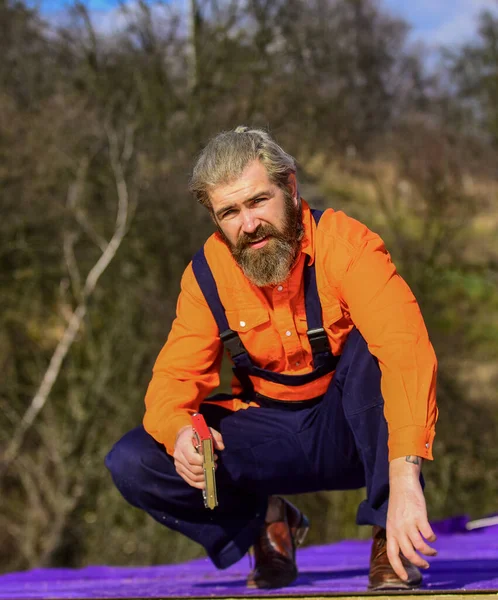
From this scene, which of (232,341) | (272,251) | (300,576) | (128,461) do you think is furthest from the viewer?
(300,576)

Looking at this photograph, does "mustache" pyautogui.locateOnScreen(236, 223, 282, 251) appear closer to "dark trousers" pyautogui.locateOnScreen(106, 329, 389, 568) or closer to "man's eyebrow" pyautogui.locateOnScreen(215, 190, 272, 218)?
"man's eyebrow" pyautogui.locateOnScreen(215, 190, 272, 218)

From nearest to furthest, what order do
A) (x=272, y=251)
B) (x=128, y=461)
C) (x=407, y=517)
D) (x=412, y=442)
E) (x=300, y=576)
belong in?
(x=407, y=517), (x=412, y=442), (x=272, y=251), (x=128, y=461), (x=300, y=576)

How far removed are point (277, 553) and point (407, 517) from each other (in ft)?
3.51

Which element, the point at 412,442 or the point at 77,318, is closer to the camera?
the point at 412,442

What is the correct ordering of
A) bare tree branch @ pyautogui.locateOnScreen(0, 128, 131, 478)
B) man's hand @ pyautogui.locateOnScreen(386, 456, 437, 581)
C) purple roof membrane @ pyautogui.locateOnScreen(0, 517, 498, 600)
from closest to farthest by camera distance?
man's hand @ pyautogui.locateOnScreen(386, 456, 437, 581), purple roof membrane @ pyautogui.locateOnScreen(0, 517, 498, 600), bare tree branch @ pyautogui.locateOnScreen(0, 128, 131, 478)

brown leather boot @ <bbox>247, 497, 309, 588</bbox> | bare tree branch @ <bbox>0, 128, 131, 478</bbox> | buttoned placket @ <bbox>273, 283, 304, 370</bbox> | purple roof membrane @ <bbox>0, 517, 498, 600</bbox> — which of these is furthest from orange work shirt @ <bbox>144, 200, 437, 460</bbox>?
bare tree branch @ <bbox>0, 128, 131, 478</bbox>

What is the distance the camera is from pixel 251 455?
3.15m

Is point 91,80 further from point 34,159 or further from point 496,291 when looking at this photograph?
point 496,291

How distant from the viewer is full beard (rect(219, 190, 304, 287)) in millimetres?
2943

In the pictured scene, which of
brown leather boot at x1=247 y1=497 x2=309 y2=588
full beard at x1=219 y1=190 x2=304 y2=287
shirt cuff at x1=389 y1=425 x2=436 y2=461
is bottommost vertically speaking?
brown leather boot at x1=247 y1=497 x2=309 y2=588

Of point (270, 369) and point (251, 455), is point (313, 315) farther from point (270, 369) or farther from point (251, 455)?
point (251, 455)

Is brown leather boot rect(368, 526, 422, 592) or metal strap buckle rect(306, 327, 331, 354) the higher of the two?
metal strap buckle rect(306, 327, 331, 354)

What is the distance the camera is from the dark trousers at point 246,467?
10.2 ft

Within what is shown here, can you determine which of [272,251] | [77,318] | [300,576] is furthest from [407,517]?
[77,318]
